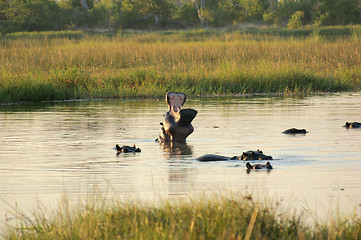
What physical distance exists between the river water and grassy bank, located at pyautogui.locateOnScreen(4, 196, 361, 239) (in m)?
0.48

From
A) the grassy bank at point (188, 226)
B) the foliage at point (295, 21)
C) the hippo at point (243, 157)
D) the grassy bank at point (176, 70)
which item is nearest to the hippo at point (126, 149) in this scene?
the hippo at point (243, 157)

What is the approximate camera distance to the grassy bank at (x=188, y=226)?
5027 mm

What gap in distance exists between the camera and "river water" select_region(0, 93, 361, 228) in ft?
24.2

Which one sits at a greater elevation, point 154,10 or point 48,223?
point 154,10

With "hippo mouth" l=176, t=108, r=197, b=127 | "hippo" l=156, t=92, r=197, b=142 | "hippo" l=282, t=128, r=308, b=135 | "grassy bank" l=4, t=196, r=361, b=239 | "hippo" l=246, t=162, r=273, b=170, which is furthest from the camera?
"hippo" l=282, t=128, r=308, b=135

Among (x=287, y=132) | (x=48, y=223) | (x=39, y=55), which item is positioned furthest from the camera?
(x=39, y=55)

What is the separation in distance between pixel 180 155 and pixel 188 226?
5.23 metres

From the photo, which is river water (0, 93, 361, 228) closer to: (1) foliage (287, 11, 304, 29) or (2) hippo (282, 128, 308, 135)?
(2) hippo (282, 128, 308, 135)

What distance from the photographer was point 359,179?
8.18 m

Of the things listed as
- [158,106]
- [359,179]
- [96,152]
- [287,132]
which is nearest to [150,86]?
[158,106]

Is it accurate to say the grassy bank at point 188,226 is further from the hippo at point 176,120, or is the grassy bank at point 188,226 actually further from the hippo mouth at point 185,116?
the hippo at point 176,120

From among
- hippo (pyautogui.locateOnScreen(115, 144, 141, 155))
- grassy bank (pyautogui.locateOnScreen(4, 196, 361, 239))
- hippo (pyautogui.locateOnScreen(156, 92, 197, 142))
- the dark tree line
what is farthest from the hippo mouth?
the dark tree line

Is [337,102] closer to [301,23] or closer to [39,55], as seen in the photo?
[39,55]

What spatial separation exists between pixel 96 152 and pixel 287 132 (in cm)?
364
